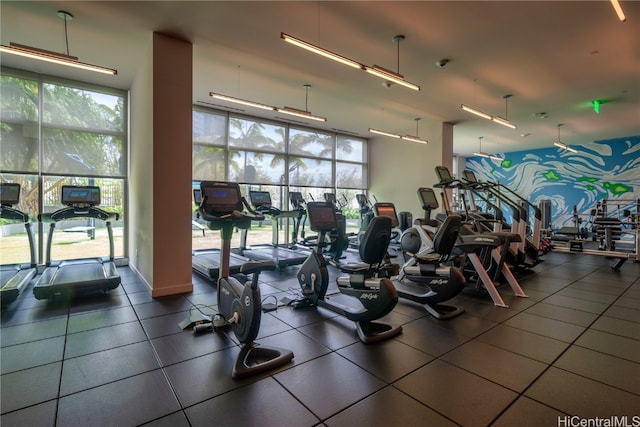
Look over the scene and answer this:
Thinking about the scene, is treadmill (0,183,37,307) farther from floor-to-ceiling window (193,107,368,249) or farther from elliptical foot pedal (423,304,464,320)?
elliptical foot pedal (423,304,464,320)

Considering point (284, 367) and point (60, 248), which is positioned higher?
point (60, 248)

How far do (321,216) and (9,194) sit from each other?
4737 mm

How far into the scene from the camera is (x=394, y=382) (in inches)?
86.8

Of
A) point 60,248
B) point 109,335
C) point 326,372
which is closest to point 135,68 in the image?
point 60,248

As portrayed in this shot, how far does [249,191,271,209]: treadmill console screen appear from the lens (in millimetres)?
7086

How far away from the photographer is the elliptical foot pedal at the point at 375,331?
9.30 ft

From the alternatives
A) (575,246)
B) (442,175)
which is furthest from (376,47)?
(575,246)

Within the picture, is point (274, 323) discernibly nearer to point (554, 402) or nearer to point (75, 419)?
point (75, 419)

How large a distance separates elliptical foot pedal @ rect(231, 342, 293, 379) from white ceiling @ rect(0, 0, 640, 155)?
12.2 feet

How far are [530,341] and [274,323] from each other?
2463mm

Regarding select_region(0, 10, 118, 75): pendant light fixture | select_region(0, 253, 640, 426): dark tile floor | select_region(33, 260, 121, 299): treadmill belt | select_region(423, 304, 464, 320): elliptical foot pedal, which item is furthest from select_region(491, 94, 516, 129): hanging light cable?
select_region(33, 260, 121, 299): treadmill belt

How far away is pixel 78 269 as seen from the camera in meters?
4.71

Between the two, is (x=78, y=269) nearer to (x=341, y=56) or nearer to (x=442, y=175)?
(x=341, y=56)

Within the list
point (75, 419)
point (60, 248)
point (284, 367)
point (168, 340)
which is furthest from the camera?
point (60, 248)
